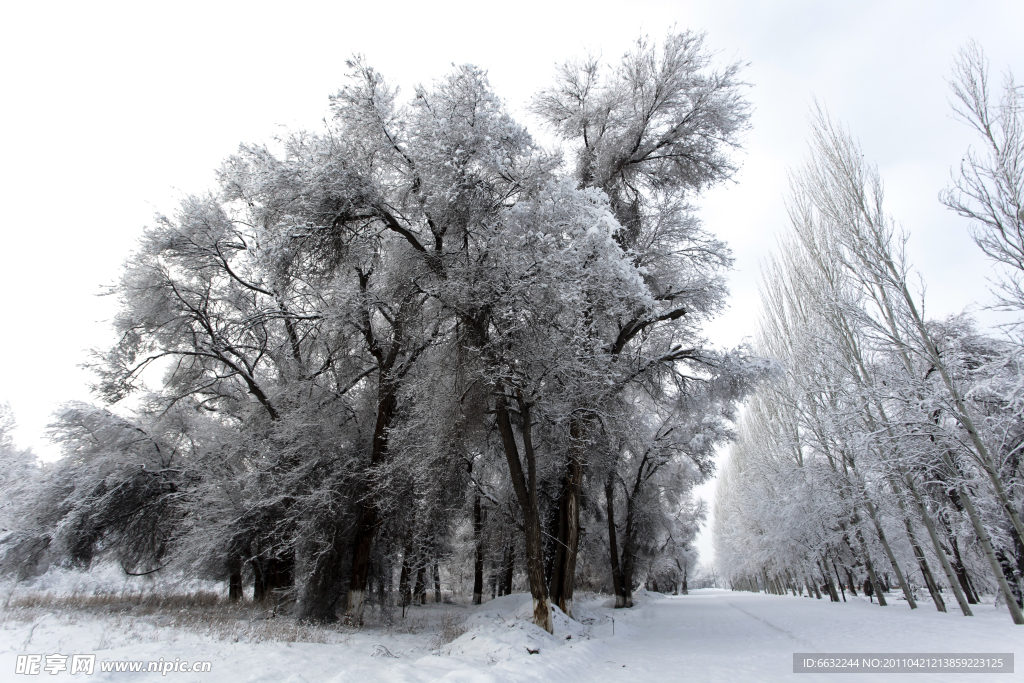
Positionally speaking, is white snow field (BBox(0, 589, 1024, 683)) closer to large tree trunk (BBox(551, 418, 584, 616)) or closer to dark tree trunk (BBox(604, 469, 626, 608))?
large tree trunk (BBox(551, 418, 584, 616))

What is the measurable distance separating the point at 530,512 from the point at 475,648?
2972mm

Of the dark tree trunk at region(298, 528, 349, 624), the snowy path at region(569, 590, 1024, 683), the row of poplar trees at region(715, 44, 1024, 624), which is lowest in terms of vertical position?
the snowy path at region(569, 590, 1024, 683)

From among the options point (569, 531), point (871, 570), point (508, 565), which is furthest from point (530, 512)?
point (871, 570)

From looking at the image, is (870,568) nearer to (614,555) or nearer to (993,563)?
(614,555)

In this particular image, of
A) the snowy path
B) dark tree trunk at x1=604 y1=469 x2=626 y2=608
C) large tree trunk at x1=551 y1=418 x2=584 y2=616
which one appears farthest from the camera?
dark tree trunk at x1=604 y1=469 x2=626 y2=608

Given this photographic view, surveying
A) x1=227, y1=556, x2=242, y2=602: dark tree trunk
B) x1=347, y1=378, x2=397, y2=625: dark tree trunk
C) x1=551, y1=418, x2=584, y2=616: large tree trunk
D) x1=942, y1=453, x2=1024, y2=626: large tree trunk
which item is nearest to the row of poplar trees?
x1=942, y1=453, x2=1024, y2=626: large tree trunk

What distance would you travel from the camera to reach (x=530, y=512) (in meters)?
10.0

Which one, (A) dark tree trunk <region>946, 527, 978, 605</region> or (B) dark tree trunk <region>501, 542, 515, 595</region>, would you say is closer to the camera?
(A) dark tree trunk <region>946, 527, 978, 605</region>

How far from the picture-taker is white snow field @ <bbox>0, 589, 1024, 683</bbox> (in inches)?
225

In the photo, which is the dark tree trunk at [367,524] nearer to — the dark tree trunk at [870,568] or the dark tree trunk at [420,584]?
the dark tree trunk at [420,584]

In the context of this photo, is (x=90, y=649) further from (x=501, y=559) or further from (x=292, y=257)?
(x=501, y=559)

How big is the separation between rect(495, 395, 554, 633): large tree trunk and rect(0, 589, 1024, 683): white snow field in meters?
0.62

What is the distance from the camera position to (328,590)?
11.7m

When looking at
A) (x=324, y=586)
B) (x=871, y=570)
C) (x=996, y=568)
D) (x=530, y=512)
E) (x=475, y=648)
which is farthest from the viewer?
(x=871, y=570)
